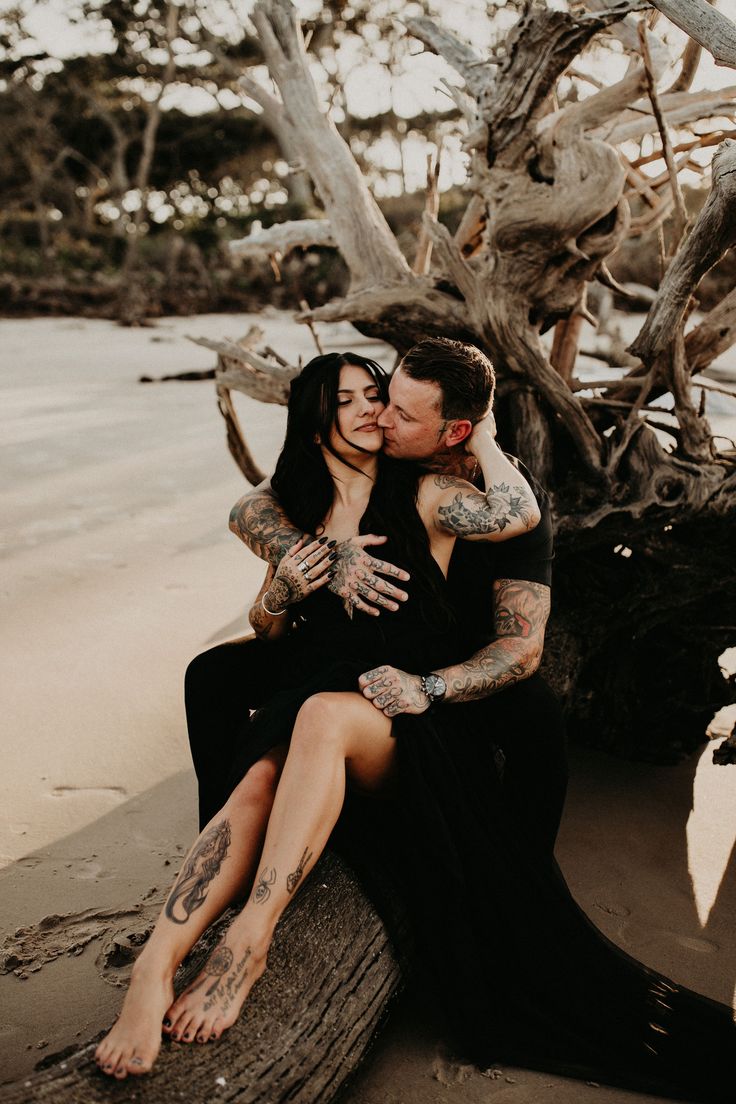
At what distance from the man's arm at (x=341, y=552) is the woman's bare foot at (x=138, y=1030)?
1.17 metres

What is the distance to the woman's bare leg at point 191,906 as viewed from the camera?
2.12 meters

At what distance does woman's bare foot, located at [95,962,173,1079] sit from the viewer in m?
2.09

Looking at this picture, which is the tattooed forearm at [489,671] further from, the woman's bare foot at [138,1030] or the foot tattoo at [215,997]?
the woman's bare foot at [138,1030]

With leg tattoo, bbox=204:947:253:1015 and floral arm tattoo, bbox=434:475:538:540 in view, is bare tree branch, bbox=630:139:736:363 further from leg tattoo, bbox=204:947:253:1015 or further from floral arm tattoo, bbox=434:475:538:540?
leg tattoo, bbox=204:947:253:1015

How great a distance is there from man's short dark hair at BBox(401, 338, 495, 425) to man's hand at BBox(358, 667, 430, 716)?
0.88 meters

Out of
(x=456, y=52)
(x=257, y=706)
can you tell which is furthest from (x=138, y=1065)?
(x=456, y=52)

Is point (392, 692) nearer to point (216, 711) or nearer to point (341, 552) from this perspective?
point (341, 552)

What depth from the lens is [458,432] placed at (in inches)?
125

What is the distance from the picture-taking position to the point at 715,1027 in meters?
2.54

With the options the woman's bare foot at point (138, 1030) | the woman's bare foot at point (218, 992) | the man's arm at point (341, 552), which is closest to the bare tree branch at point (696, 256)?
the man's arm at point (341, 552)

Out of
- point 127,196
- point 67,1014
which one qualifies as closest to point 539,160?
point 67,1014

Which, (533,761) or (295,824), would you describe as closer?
(295,824)

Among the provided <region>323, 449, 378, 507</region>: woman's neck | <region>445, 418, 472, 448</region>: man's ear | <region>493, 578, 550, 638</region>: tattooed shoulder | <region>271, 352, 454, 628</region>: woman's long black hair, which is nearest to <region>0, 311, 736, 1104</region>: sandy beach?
<region>493, 578, 550, 638</region>: tattooed shoulder

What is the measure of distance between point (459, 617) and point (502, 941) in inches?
38.5
